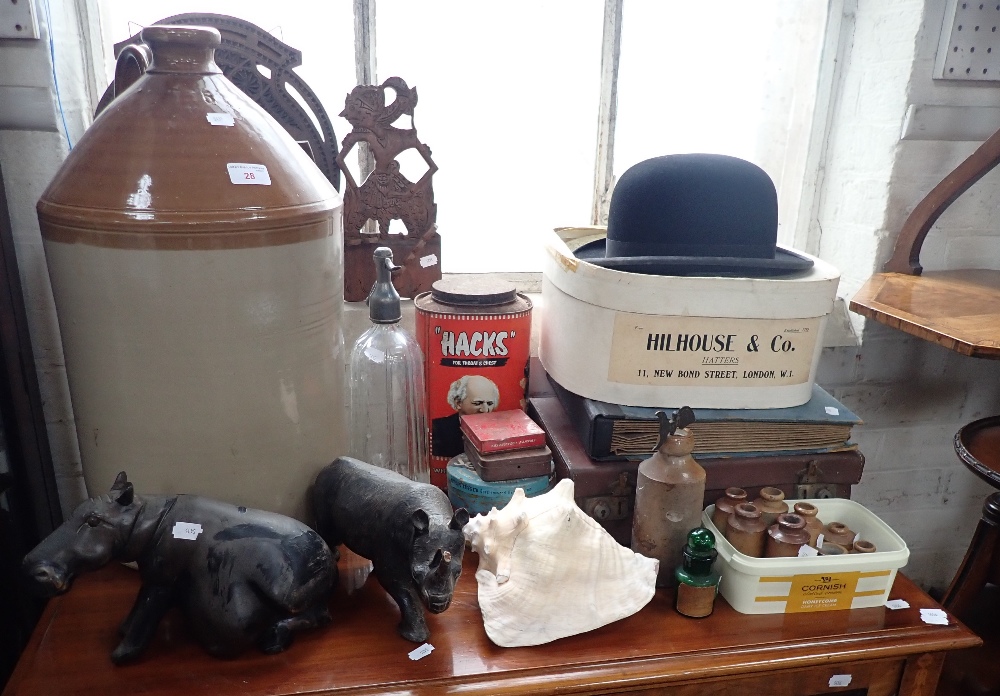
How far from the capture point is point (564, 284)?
3.32ft

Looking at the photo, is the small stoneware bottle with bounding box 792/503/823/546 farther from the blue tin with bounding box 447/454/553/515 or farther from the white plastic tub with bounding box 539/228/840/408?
the blue tin with bounding box 447/454/553/515

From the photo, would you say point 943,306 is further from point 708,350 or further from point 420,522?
point 420,522

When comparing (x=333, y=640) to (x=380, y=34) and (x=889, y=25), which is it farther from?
(x=889, y=25)

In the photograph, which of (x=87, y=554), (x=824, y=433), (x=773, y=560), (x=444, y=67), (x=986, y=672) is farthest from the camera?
(x=444, y=67)

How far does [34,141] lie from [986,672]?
71.6 inches

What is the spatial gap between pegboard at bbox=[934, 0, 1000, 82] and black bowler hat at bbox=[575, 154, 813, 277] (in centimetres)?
57

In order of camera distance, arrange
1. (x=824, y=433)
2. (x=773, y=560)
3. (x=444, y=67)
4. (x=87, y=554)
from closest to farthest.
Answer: (x=87, y=554) < (x=773, y=560) < (x=824, y=433) < (x=444, y=67)

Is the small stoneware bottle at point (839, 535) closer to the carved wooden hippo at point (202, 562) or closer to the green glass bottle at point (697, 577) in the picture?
the green glass bottle at point (697, 577)

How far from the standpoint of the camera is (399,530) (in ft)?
2.57

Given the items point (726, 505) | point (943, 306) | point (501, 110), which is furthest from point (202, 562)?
point (943, 306)

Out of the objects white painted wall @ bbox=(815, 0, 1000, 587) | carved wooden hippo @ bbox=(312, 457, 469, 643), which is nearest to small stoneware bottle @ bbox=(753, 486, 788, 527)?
carved wooden hippo @ bbox=(312, 457, 469, 643)

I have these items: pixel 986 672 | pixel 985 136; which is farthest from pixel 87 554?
pixel 985 136

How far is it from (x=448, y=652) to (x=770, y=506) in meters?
0.44

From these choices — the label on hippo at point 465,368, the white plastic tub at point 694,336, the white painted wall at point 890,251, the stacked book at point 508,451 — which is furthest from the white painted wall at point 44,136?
the white painted wall at point 890,251
